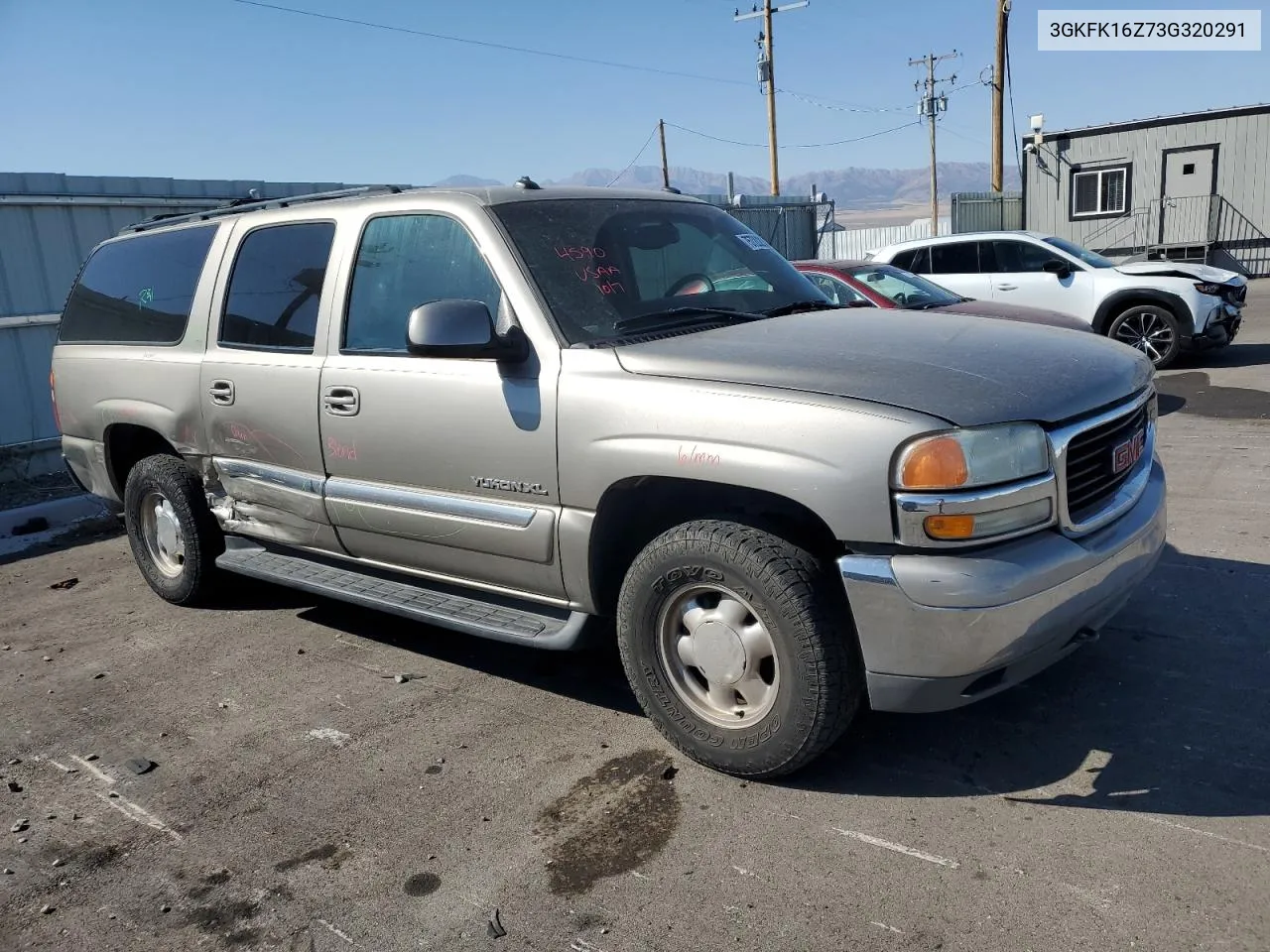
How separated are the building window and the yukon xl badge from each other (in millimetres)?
24972

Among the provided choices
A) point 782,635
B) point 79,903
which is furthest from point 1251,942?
point 79,903

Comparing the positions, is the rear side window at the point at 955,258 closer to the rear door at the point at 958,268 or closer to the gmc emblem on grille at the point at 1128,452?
the rear door at the point at 958,268

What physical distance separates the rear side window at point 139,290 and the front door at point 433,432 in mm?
1365

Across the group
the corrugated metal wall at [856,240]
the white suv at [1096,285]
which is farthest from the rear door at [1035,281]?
the corrugated metal wall at [856,240]

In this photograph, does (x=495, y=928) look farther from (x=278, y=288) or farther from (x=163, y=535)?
(x=163, y=535)

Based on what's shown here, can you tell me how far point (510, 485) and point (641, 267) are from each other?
3.35 feet

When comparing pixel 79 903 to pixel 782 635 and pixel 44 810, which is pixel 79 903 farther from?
pixel 782 635

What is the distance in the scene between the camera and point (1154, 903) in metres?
2.52

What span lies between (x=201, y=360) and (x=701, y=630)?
295 cm

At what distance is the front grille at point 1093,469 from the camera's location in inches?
119

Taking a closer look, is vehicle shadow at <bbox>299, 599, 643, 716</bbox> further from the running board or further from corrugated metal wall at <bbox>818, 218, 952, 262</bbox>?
corrugated metal wall at <bbox>818, 218, 952, 262</bbox>

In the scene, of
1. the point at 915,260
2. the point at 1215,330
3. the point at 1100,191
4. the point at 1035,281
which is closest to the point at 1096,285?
the point at 1035,281

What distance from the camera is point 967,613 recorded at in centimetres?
272

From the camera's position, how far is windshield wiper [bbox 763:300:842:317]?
3983 mm
